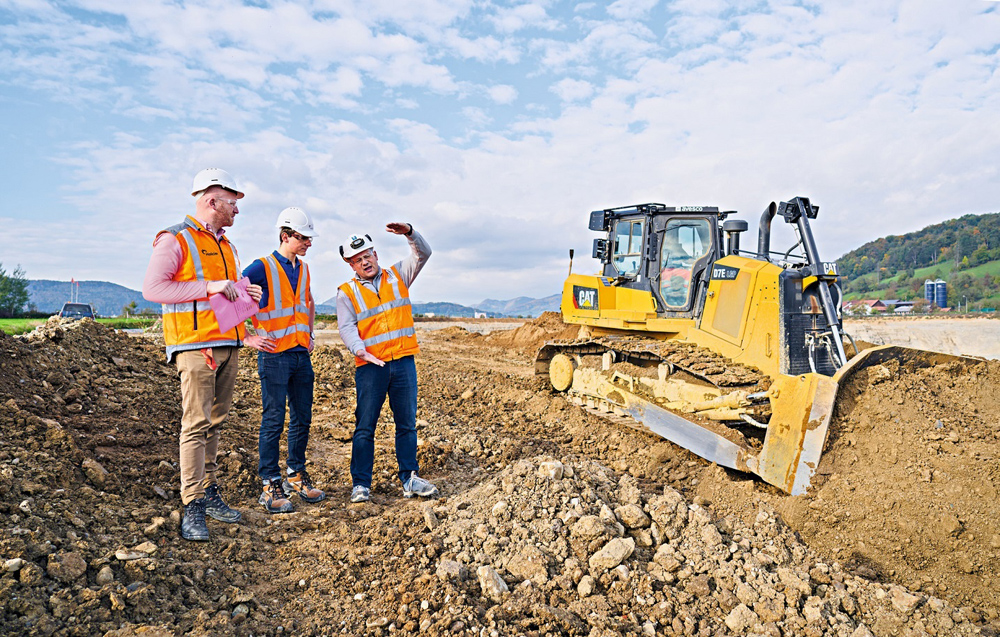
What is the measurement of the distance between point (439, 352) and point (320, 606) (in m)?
13.7

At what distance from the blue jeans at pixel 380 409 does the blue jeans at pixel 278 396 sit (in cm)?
41

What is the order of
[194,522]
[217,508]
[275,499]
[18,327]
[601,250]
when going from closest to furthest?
1. [194,522]
2. [217,508]
3. [275,499]
4. [601,250]
5. [18,327]

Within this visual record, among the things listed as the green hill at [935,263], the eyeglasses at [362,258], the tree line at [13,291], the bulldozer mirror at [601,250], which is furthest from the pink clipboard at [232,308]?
the green hill at [935,263]

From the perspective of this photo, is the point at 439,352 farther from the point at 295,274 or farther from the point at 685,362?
the point at 295,274

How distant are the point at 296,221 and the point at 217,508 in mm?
2052

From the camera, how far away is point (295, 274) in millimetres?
4418

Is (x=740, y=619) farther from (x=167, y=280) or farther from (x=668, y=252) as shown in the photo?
(x=668, y=252)

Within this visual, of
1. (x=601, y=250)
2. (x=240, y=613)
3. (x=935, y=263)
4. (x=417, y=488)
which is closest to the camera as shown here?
(x=240, y=613)

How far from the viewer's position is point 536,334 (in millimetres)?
19656

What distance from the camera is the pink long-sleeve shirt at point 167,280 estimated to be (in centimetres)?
337

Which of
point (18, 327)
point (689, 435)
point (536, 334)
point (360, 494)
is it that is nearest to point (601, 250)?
point (689, 435)

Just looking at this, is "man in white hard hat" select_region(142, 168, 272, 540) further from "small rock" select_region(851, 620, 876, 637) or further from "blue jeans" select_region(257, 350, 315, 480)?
"small rock" select_region(851, 620, 876, 637)

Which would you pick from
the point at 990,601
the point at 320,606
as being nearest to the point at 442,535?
the point at 320,606

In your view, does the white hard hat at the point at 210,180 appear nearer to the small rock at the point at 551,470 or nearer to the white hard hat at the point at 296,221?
the white hard hat at the point at 296,221
